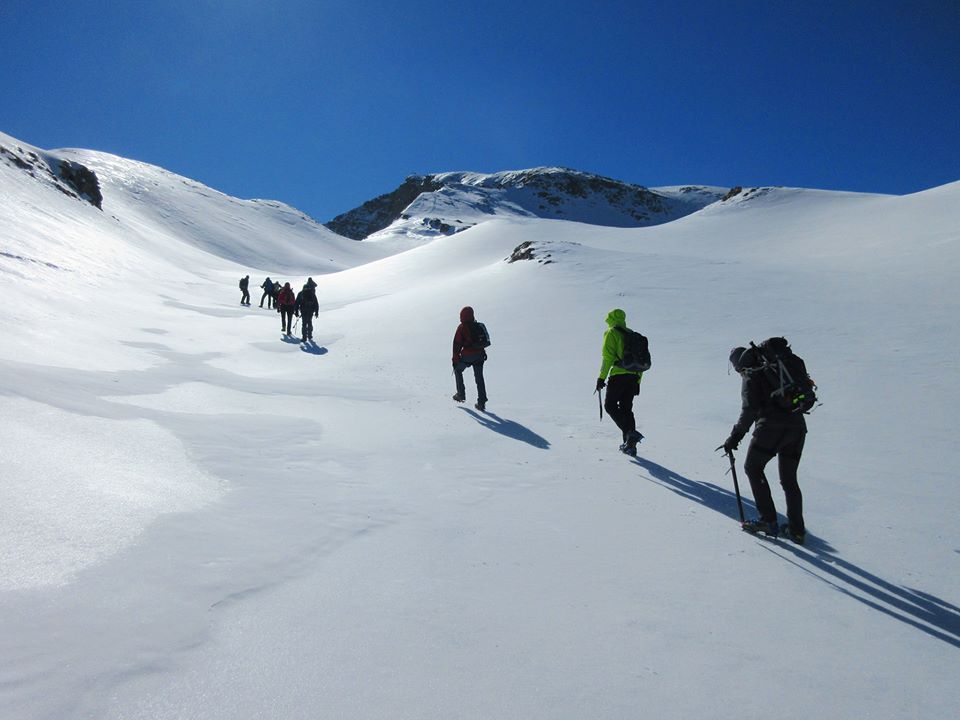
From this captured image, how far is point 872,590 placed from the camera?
3.45 m

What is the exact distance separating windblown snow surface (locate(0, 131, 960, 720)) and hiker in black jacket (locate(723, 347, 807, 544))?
0.26 m

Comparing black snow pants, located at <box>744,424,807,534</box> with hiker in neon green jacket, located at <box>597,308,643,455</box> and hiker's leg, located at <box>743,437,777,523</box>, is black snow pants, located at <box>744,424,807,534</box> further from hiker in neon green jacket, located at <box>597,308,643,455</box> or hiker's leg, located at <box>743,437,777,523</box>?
hiker in neon green jacket, located at <box>597,308,643,455</box>

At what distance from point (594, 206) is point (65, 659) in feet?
556

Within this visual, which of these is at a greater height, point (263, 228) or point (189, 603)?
point (263, 228)

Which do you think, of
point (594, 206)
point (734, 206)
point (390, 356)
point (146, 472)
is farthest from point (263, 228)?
point (594, 206)

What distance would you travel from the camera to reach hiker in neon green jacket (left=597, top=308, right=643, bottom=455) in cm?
635

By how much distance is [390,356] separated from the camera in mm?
13438

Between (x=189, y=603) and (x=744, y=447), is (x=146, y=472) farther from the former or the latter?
(x=744, y=447)

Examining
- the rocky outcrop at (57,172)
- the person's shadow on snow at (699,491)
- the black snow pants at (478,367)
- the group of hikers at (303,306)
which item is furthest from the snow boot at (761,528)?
the rocky outcrop at (57,172)

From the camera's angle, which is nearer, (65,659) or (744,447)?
(65,659)

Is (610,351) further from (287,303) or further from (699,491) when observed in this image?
(287,303)

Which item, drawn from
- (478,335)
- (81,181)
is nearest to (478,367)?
(478,335)

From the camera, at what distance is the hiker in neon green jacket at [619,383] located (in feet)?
20.8

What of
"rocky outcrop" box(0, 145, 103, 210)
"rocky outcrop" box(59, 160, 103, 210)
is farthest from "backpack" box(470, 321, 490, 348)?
"rocky outcrop" box(59, 160, 103, 210)
